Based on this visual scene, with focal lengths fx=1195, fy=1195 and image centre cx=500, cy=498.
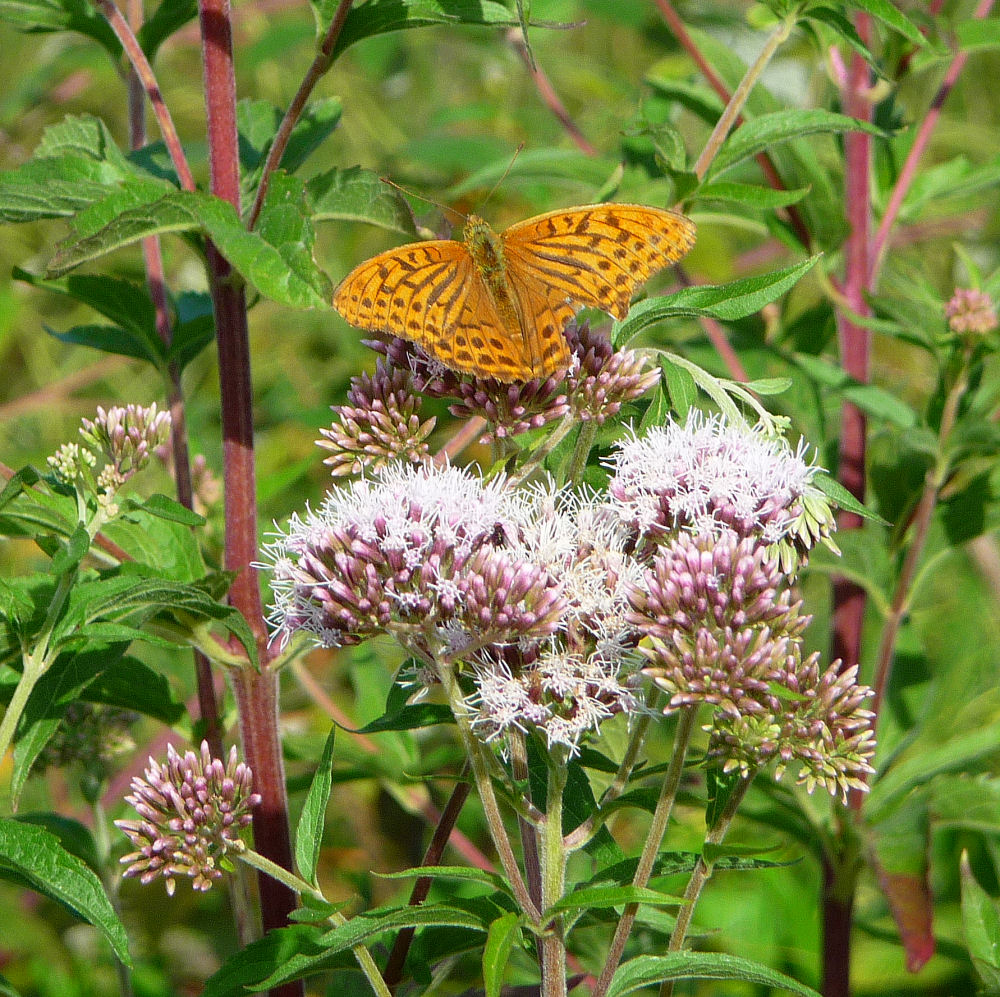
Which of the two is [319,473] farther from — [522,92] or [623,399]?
[623,399]

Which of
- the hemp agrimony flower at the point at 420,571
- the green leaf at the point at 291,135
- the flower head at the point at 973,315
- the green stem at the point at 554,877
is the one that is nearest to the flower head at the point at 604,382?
the hemp agrimony flower at the point at 420,571

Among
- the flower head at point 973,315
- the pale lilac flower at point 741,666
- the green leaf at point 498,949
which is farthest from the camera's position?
the flower head at point 973,315

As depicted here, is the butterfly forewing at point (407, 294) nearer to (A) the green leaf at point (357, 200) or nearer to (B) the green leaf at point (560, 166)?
(A) the green leaf at point (357, 200)

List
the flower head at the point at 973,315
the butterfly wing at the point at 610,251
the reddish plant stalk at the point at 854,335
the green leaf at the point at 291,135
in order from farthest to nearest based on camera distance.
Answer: the reddish plant stalk at the point at 854,335 → the flower head at the point at 973,315 → the green leaf at the point at 291,135 → the butterfly wing at the point at 610,251

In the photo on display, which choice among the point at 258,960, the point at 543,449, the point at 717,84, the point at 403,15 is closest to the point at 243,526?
the point at 543,449

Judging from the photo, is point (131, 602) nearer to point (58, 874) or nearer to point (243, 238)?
point (58, 874)

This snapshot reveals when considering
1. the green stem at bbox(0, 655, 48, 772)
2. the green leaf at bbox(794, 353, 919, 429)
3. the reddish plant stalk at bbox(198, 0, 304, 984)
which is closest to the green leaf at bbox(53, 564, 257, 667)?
the green stem at bbox(0, 655, 48, 772)

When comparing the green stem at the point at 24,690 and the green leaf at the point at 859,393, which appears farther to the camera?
the green leaf at the point at 859,393
